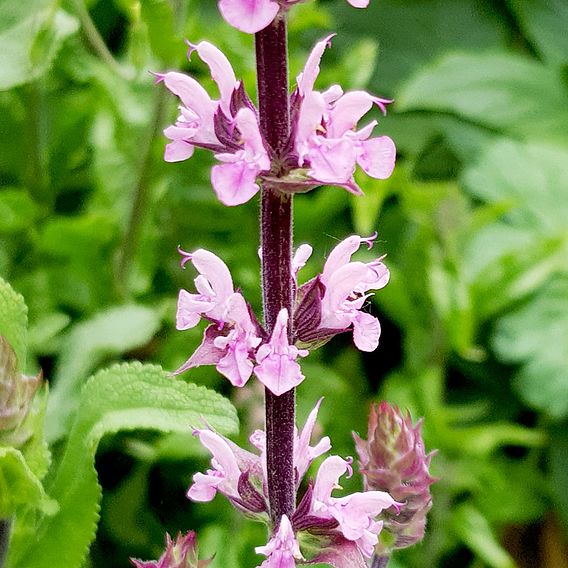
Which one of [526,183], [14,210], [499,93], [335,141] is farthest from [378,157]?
[499,93]

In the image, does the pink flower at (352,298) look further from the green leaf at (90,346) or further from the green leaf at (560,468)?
the green leaf at (560,468)

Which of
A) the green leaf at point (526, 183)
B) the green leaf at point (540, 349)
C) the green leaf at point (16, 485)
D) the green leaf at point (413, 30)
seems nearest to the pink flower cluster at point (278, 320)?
the green leaf at point (16, 485)

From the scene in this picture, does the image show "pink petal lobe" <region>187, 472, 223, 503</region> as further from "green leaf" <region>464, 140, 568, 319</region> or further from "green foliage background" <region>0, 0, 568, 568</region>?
"green leaf" <region>464, 140, 568, 319</region>

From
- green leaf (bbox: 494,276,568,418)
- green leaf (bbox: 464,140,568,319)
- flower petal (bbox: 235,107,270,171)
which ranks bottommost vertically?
green leaf (bbox: 494,276,568,418)

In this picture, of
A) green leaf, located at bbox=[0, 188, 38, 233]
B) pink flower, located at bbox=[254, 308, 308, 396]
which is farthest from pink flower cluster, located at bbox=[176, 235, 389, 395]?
green leaf, located at bbox=[0, 188, 38, 233]

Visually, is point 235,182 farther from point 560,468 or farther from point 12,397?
point 560,468

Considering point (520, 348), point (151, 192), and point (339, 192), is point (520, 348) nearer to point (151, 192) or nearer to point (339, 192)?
point (339, 192)

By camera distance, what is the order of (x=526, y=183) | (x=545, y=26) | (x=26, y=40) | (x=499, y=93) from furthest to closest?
(x=545, y=26), (x=499, y=93), (x=526, y=183), (x=26, y=40)

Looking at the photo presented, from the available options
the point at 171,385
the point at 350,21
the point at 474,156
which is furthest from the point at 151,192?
the point at 350,21
